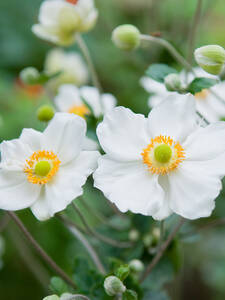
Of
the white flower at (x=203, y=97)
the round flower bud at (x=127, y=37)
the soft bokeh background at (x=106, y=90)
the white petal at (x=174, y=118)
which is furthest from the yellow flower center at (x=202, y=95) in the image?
the white petal at (x=174, y=118)

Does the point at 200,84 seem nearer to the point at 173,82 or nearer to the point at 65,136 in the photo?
the point at 173,82

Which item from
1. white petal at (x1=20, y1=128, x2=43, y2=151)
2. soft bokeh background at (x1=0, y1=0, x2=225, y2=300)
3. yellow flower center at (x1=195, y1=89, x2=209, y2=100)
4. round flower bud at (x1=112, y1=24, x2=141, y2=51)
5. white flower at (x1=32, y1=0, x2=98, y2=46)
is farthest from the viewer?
soft bokeh background at (x1=0, y1=0, x2=225, y2=300)

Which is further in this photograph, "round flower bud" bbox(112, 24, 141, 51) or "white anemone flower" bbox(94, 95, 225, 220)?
"round flower bud" bbox(112, 24, 141, 51)

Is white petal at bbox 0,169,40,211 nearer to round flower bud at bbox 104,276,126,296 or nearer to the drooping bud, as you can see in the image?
round flower bud at bbox 104,276,126,296

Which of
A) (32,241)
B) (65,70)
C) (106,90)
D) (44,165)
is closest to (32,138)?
(44,165)

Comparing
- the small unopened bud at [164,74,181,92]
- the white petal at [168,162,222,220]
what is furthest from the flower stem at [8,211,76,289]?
the small unopened bud at [164,74,181,92]

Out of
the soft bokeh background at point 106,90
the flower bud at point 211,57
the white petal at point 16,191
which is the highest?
the flower bud at point 211,57

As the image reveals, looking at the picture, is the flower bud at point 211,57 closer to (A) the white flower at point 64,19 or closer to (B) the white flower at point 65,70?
(A) the white flower at point 64,19
